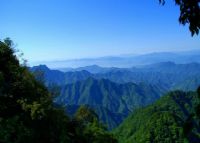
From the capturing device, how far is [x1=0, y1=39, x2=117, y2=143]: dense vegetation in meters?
45.0

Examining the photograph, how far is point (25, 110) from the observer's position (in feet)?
158

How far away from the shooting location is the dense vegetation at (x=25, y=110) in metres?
45.0

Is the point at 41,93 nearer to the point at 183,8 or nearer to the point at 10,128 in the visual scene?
the point at 10,128

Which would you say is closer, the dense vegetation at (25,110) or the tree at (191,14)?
the tree at (191,14)

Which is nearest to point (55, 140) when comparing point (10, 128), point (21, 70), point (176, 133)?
point (10, 128)

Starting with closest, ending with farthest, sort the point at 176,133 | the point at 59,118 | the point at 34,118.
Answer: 1. the point at 34,118
2. the point at 59,118
3. the point at 176,133

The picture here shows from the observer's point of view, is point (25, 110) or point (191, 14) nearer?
point (191, 14)

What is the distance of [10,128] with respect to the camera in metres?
44.2

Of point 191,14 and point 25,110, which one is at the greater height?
point 191,14

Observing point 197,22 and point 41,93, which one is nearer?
point 197,22

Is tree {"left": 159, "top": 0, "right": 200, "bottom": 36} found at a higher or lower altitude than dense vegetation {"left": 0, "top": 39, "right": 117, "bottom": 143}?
higher

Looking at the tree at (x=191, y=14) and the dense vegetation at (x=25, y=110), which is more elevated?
the tree at (x=191, y=14)

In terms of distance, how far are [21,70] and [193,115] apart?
45.1 meters

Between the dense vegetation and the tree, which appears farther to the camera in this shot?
the dense vegetation
